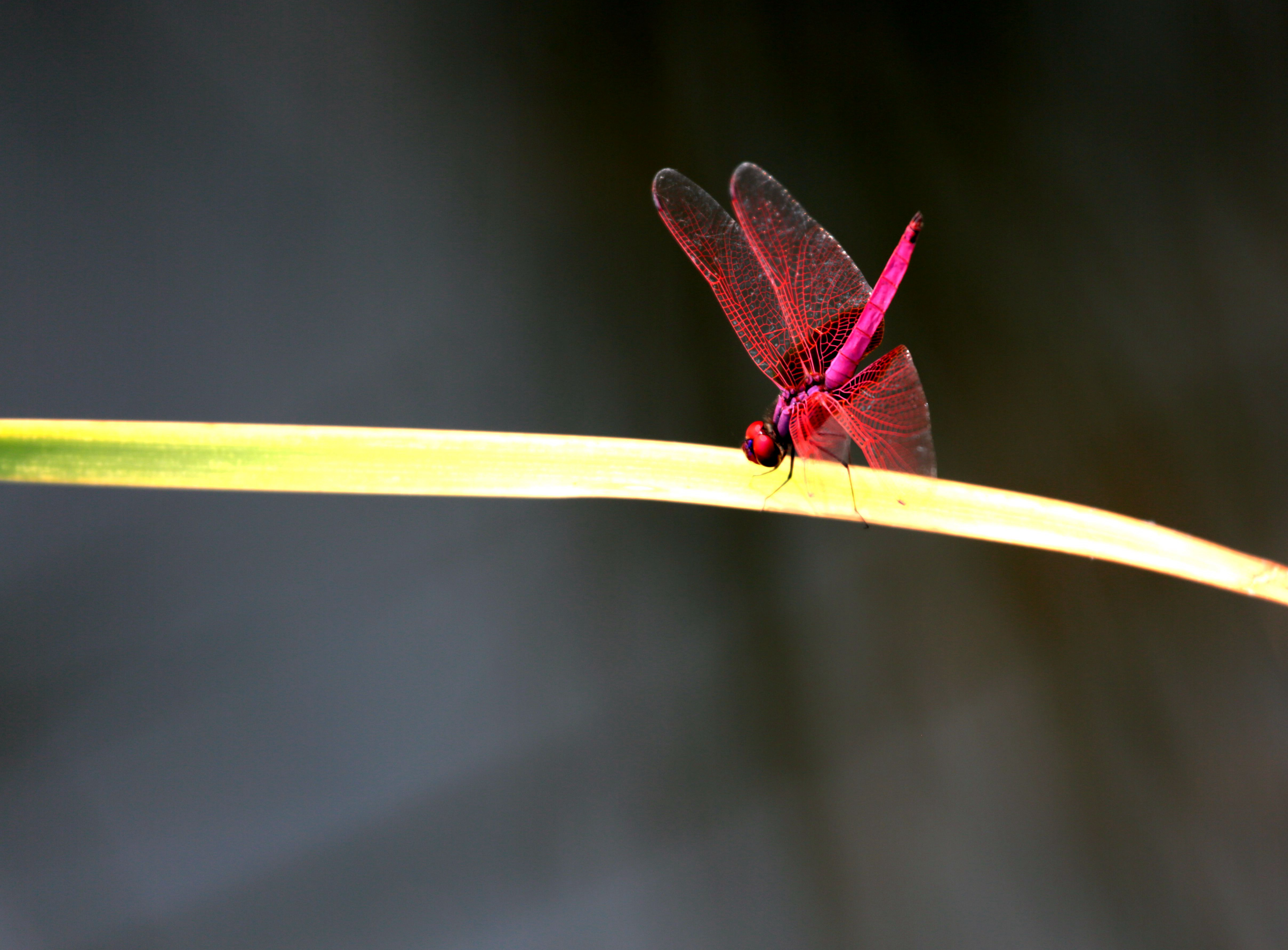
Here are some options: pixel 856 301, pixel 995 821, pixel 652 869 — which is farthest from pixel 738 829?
pixel 856 301

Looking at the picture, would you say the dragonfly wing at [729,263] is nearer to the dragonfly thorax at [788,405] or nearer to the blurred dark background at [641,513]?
the dragonfly thorax at [788,405]

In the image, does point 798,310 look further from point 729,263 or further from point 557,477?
point 557,477

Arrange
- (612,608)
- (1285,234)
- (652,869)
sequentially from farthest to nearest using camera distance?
(1285,234), (612,608), (652,869)

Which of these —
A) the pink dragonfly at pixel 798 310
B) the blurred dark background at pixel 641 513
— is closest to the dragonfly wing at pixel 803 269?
the pink dragonfly at pixel 798 310

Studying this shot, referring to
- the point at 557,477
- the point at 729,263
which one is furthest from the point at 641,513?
the point at 557,477

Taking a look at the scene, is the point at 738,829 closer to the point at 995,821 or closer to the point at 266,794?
the point at 995,821

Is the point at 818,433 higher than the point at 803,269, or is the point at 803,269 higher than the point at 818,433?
the point at 803,269

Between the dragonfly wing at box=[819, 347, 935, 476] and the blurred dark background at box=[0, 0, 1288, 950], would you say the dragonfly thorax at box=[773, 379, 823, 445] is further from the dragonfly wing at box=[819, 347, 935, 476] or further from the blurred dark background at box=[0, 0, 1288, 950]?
the blurred dark background at box=[0, 0, 1288, 950]
